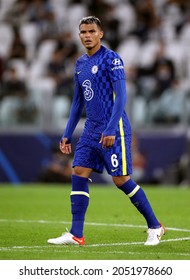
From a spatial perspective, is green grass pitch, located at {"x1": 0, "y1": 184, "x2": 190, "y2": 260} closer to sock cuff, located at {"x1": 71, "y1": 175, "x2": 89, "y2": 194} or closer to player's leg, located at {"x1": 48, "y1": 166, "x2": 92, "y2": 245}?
player's leg, located at {"x1": 48, "y1": 166, "x2": 92, "y2": 245}

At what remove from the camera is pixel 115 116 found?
29.8ft

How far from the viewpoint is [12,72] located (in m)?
20.0

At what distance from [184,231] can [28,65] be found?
11876 mm

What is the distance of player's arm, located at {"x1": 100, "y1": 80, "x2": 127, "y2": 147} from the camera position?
9070 mm

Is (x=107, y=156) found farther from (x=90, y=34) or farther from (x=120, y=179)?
(x=90, y=34)

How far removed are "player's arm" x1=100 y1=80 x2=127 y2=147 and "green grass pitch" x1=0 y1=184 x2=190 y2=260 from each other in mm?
1060

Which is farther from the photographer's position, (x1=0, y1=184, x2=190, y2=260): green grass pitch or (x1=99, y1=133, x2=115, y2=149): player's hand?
(x1=99, y1=133, x2=115, y2=149): player's hand

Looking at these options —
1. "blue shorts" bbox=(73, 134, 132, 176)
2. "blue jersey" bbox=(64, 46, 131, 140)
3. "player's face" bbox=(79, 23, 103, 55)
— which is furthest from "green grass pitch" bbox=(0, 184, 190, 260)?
"player's face" bbox=(79, 23, 103, 55)

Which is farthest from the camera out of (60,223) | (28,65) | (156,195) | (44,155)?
(28,65)

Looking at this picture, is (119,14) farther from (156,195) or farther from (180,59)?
(156,195)

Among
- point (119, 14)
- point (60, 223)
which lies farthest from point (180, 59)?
point (60, 223)

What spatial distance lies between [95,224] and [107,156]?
248cm

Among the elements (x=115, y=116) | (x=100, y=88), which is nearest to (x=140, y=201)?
(x=115, y=116)

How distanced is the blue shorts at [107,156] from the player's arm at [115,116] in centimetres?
20
